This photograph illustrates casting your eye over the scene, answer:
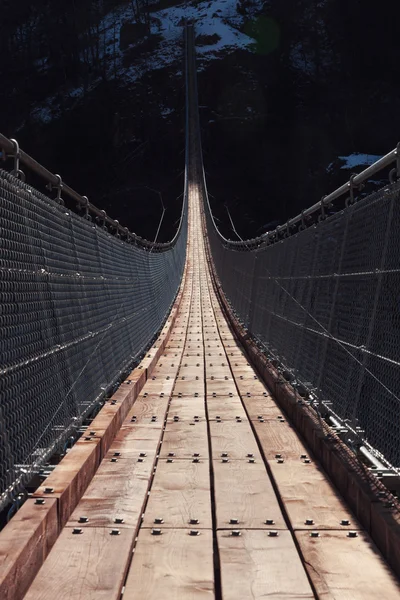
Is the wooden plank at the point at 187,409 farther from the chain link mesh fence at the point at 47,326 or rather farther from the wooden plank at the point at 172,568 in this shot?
the wooden plank at the point at 172,568

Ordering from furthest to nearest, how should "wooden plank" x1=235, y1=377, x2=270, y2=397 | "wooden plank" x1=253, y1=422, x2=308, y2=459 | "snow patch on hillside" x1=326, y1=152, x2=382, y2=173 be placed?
"snow patch on hillside" x1=326, y1=152, x2=382, y2=173, "wooden plank" x1=235, y1=377, x2=270, y2=397, "wooden plank" x1=253, y1=422, x2=308, y2=459

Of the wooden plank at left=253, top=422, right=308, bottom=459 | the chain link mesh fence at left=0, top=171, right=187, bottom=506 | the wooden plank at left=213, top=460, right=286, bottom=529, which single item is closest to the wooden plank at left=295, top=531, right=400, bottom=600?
the wooden plank at left=213, top=460, right=286, bottom=529

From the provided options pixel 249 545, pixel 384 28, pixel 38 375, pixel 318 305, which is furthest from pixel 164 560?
pixel 384 28

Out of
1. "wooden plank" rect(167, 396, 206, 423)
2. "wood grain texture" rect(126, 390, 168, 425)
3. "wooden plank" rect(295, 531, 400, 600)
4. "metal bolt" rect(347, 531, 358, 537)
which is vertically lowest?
"wood grain texture" rect(126, 390, 168, 425)

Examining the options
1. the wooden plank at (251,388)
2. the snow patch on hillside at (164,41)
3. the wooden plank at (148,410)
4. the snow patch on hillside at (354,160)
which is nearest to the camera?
the wooden plank at (148,410)

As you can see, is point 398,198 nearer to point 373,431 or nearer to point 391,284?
point 391,284

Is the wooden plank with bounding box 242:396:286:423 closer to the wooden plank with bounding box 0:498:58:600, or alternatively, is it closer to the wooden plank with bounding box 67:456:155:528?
the wooden plank with bounding box 67:456:155:528

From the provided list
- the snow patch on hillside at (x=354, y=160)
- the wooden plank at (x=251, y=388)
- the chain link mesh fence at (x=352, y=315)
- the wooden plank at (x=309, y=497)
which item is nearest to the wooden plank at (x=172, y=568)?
the wooden plank at (x=309, y=497)
